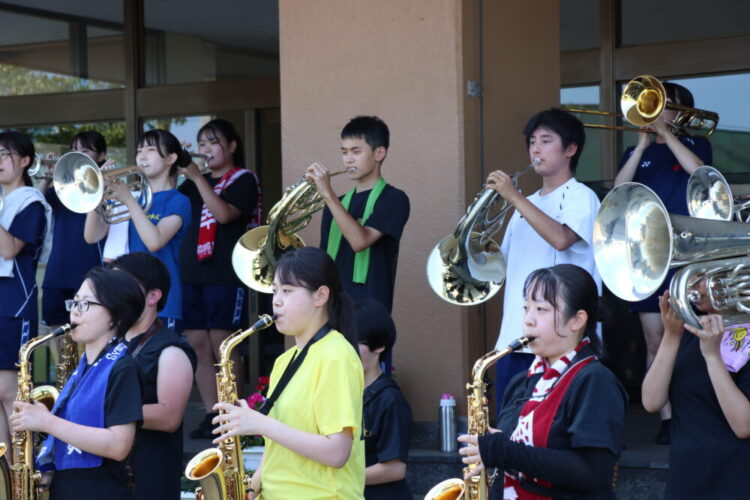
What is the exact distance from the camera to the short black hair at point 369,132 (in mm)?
5504

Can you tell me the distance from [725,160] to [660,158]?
242cm

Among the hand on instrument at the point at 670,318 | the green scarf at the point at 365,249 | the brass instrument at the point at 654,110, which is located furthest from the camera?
the brass instrument at the point at 654,110

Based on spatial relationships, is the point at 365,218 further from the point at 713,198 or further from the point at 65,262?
the point at 65,262

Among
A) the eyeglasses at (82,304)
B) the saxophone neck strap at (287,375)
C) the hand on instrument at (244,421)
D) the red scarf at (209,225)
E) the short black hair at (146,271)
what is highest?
the red scarf at (209,225)

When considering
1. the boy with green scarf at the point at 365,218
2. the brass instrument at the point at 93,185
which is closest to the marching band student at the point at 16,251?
the brass instrument at the point at 93,185

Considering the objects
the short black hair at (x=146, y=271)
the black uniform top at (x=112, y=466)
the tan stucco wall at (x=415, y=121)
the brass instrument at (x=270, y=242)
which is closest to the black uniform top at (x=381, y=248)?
the brass instrument at (x=270, y=242)

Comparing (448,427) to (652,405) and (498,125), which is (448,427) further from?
(652,405)

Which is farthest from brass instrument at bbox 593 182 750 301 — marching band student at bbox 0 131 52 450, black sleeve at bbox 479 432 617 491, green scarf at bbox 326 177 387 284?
marching band student at bbox 0 131 52 450

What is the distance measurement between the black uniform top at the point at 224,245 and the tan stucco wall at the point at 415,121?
1.38 feet

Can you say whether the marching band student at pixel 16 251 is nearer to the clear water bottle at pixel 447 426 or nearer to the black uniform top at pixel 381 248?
the black uniform top at pixel 381 248

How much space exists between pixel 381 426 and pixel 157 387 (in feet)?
2.68

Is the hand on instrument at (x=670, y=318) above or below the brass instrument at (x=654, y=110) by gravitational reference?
below

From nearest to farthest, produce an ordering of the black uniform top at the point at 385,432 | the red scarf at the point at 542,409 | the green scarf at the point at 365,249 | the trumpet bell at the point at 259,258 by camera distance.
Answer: the red scarf at the point at 542,409 → the black uniform top at the point at 385,432 → the green scarf at the point at 365,249 → the trumpet bell at the point at 259,258

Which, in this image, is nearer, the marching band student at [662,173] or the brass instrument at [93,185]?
the marching band student at [662,173]
